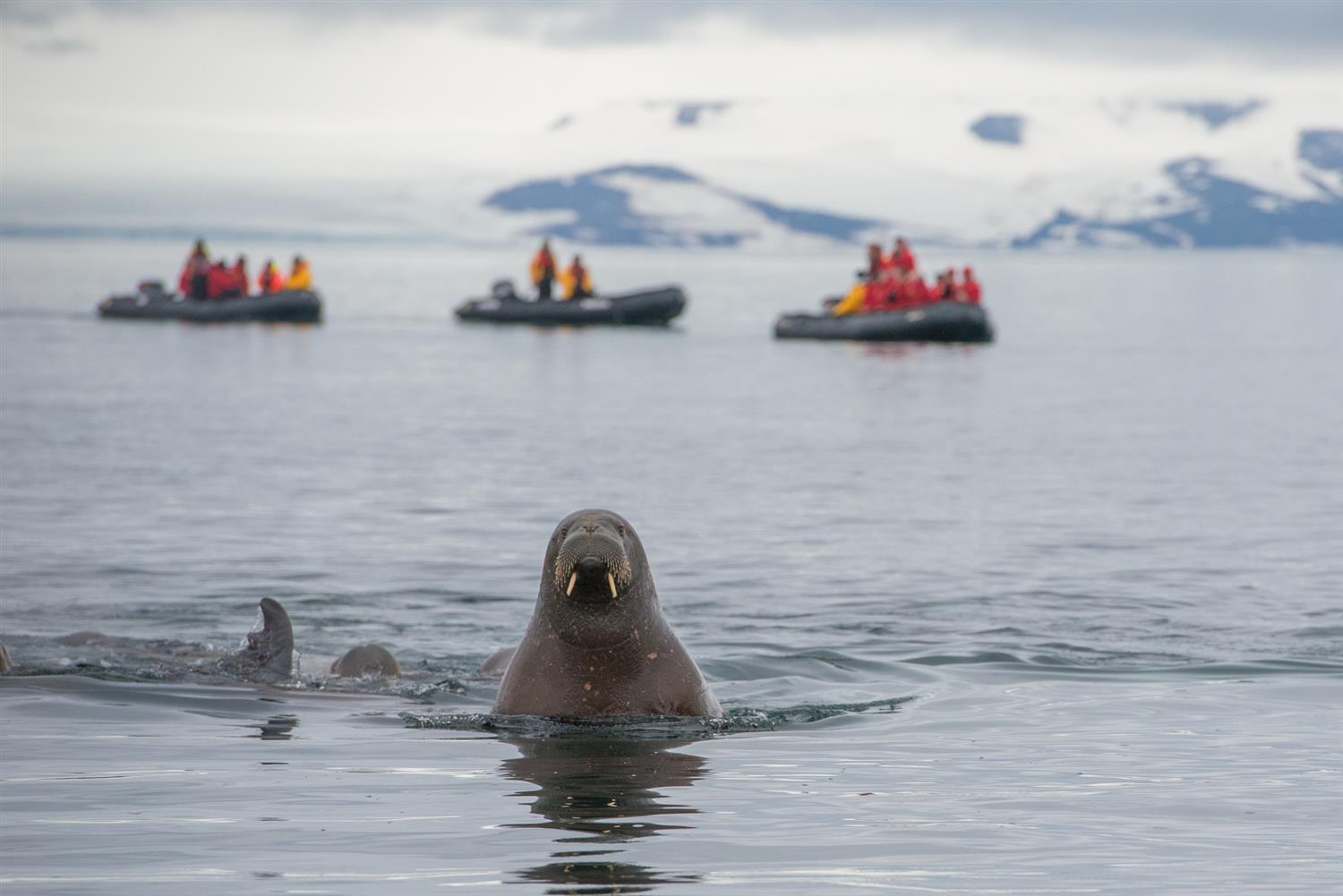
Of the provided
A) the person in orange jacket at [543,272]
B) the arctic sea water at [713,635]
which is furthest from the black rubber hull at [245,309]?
the arctic sea water at [713,635]

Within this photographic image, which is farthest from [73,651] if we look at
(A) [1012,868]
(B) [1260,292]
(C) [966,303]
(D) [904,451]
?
(B) [1260,292]

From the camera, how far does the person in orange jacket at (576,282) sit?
5738 cm

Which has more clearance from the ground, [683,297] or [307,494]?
[683,297]

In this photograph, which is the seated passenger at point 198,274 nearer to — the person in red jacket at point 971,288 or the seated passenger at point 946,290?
the seated passenger at point 946,290

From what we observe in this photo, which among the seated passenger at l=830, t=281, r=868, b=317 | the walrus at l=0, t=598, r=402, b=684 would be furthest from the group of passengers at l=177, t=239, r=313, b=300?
the walrus at l=0, t=598, r=402, b=684

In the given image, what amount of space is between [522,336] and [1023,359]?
1519 centimetres

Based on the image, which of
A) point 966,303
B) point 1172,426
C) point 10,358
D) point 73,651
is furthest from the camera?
point 966,303

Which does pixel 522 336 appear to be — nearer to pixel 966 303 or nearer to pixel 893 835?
pixel 966 303

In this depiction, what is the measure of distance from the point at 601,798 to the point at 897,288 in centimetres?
4252

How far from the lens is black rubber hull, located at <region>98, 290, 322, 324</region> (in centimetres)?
5709

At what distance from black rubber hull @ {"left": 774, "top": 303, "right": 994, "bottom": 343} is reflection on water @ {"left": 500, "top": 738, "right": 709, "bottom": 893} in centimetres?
4024

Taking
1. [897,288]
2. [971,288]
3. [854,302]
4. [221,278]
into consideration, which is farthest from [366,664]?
[221,278]

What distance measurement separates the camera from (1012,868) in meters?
6.92

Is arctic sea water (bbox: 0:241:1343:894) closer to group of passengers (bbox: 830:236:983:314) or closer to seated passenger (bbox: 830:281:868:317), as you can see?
group of passengers (bbox: 830:236:983:314)
